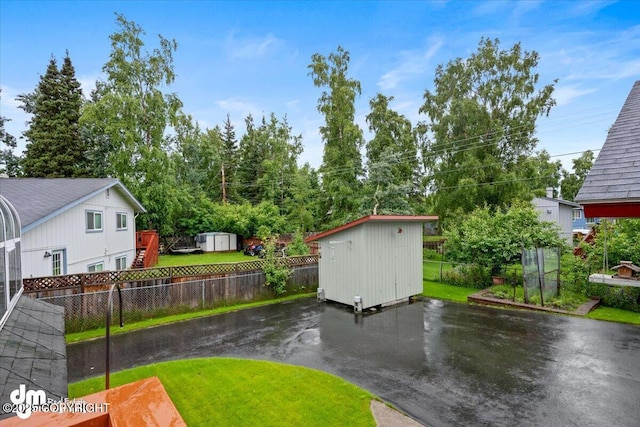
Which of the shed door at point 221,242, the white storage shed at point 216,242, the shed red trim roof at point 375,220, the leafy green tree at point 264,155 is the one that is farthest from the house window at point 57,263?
the leafy green tree at point 264,155

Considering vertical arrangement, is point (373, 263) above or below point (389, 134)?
below

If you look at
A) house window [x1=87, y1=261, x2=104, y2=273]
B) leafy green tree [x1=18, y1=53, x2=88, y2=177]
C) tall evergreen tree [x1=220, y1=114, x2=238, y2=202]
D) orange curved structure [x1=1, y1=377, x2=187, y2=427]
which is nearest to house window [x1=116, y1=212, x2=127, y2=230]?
house window [x1=87, y1=261, x2=104, y2=273]

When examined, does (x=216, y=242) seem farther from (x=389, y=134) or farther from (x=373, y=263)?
(x=373, y=263)

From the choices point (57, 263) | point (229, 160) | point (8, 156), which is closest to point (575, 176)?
point (229, 160)

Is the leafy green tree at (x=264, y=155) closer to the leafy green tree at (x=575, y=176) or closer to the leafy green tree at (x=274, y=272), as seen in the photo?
the leafy green tree at (x=274, y=272)

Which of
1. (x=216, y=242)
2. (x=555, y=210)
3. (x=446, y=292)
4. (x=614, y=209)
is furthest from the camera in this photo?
(x=555, y=210)

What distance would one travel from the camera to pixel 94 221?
44.4 feet

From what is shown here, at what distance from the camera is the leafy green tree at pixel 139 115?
20516 mm

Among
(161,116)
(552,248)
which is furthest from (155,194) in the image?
(552,248)

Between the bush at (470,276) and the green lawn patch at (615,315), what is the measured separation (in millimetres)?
3837

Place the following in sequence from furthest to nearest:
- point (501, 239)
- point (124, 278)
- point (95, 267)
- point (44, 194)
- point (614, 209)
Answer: point (95, 267), point (501, 239), point (44, 194), point (124, 278), point (614, 209)

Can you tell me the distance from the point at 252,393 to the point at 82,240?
10870 millimetres

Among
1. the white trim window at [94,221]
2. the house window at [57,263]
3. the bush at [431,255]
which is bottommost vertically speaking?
the bush at [431,255]

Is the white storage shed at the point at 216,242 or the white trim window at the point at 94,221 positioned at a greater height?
the white trim window at the point at 94,221
